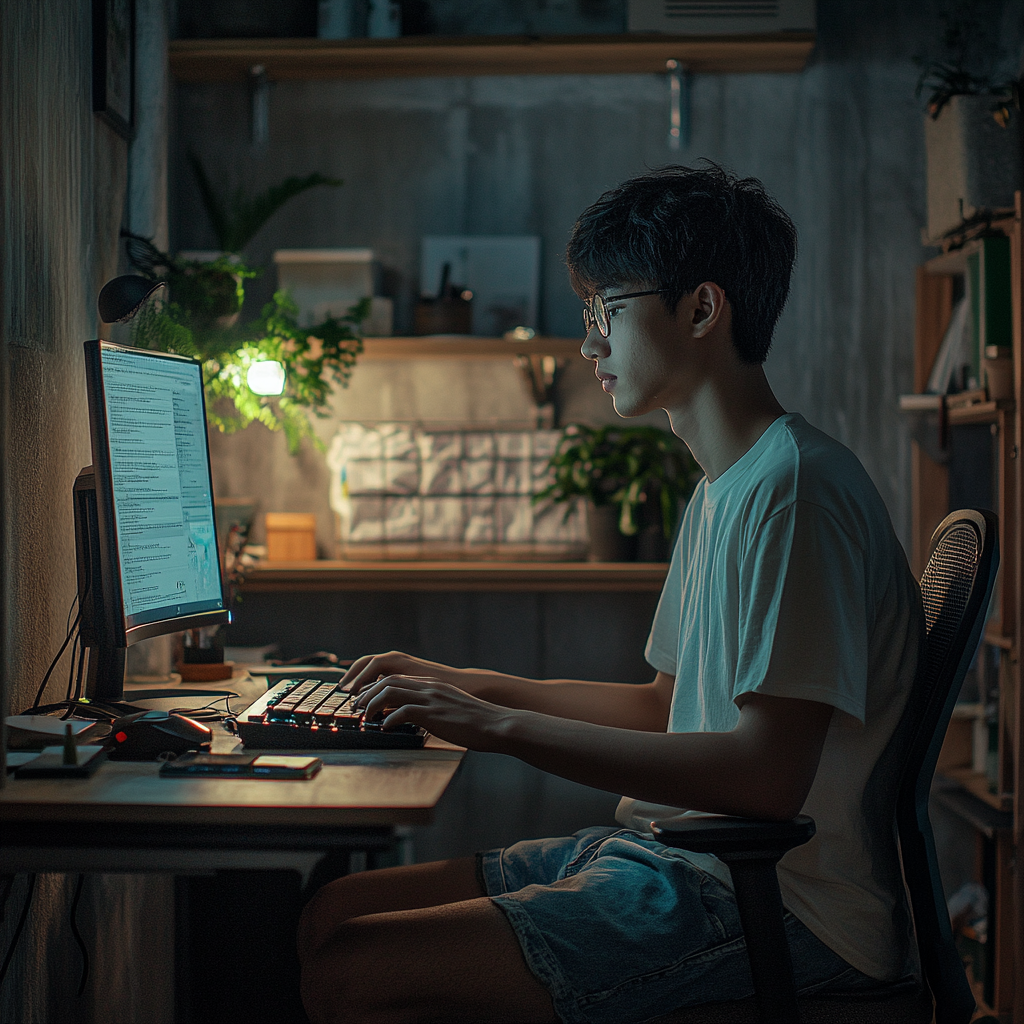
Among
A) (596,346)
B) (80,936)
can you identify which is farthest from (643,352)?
(80,936)

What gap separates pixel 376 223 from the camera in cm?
275

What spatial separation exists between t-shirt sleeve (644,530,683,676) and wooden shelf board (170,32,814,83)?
5.30ft

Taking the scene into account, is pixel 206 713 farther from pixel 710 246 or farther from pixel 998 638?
pixel 998 638

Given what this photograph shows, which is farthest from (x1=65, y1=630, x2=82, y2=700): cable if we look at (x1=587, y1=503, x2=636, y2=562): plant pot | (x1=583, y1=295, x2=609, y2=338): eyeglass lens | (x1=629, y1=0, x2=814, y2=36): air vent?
(x1=629, y1=0, x2=814, y2=36): air vent

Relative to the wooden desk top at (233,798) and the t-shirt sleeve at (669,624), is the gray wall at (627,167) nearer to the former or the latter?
the t-shirt sleeve at (669,624)

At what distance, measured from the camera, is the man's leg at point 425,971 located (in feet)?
3.27

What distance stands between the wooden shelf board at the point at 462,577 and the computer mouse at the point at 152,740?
1247mm

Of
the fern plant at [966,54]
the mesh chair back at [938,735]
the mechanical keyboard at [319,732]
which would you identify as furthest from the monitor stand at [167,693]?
the fern plant at [966,54]

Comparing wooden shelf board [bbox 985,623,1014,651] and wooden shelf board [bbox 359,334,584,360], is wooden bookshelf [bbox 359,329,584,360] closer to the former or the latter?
wooden shelf board [bbox 359,334,584,360]

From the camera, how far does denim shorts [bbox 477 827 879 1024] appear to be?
3.26ft

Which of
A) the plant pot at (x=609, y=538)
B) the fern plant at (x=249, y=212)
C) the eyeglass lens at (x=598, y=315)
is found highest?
the fern plant at (x=249, y=212)

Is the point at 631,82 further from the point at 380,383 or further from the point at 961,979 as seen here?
the point at 961,979

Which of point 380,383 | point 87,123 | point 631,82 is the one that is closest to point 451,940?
point 87,123

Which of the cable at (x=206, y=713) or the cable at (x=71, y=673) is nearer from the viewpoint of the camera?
the cable at (x=206, y=713)
